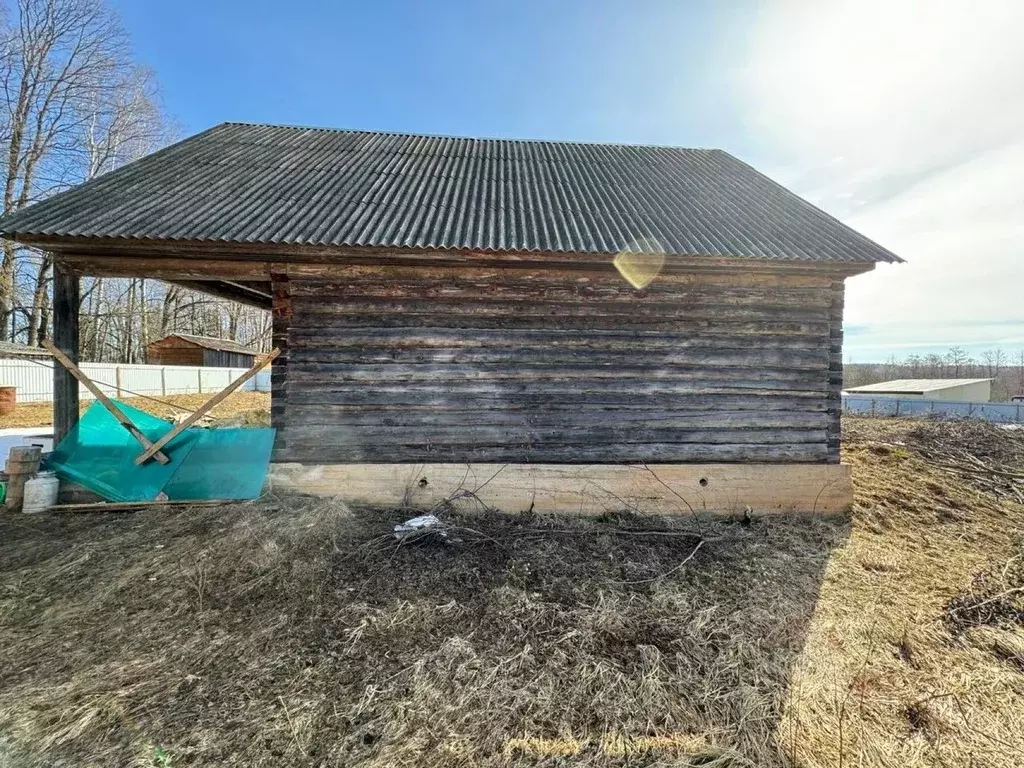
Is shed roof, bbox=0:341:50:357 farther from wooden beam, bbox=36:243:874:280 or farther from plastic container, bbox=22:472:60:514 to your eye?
plastic container, bbox=22:472:60:514

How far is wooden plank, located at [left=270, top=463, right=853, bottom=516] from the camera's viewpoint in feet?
17.7

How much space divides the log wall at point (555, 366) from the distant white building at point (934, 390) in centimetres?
2416

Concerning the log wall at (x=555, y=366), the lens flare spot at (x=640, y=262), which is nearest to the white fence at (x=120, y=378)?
the log wall at (x=555, y=366)

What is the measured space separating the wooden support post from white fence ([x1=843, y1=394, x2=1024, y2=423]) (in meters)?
21.4

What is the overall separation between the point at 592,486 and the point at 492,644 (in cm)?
265

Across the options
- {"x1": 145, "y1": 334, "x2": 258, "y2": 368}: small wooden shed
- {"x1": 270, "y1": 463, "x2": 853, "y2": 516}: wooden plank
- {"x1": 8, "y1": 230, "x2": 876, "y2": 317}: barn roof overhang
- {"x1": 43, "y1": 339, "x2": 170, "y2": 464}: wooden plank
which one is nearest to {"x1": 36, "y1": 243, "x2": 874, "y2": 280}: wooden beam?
{"x1": 8, "y1": 230, "x2": 876, "y2": 317}: barn roof overhang

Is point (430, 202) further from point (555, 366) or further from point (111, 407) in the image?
point (111, 407)

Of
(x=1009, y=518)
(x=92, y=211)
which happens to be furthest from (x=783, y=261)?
(x=92, y=211)

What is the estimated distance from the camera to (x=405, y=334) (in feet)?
18.1

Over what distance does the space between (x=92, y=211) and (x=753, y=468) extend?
26.9 ft

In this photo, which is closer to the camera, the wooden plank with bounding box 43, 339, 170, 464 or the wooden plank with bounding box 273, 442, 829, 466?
the wooden plank with bounding box 43, 339, 170, 464

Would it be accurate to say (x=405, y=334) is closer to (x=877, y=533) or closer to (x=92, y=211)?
(x=92, y=211)

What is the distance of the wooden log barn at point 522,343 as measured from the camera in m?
5.36

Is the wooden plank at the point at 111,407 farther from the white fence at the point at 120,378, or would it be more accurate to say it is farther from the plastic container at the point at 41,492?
the white fence at the point at 120,378
